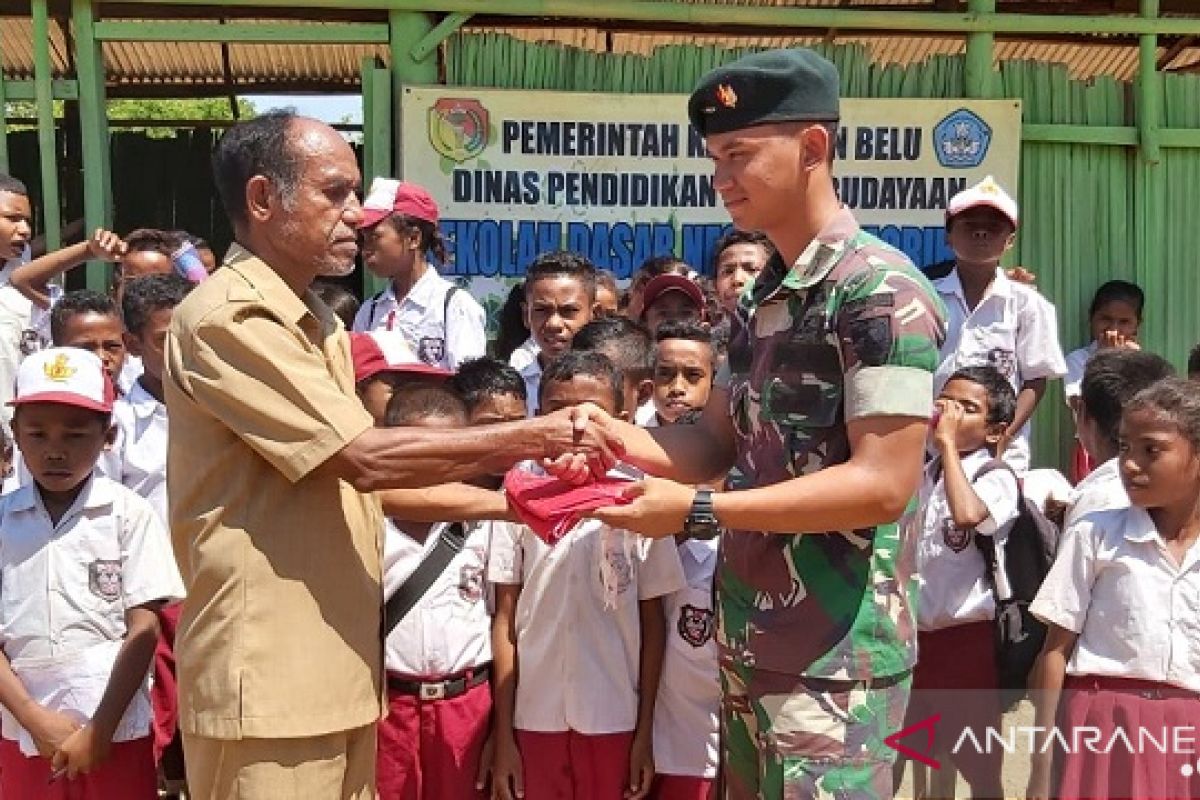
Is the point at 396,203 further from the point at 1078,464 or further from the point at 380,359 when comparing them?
the point at 1078,464

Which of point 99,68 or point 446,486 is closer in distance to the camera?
point 446,486

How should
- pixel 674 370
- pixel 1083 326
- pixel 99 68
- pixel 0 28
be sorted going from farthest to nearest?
pixel 0 28, pixel 1083 326, pixel 99 68, pixel 674 370

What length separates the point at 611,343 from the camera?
482cm

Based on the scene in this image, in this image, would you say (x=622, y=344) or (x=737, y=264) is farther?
(x=737, y=264)

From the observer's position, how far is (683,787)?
3.98 meters

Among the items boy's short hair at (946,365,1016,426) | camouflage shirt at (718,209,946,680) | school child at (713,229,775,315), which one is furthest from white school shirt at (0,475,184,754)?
boy's short hair at (946,365,1016,426)

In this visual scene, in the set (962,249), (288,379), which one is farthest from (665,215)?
(288,379)

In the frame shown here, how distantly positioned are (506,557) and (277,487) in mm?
1346

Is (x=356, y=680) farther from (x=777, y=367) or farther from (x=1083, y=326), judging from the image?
(x=1083, y=326)

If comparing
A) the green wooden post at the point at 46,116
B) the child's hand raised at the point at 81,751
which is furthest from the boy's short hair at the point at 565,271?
the child's hand raised at the point at 81,751

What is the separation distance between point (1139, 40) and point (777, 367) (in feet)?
17.7

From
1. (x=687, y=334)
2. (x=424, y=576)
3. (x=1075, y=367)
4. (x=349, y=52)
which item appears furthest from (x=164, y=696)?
(x=349, y=52)

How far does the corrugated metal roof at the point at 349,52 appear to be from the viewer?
720 cm

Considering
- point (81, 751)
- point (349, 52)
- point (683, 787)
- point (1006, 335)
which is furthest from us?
point (349, 52)
